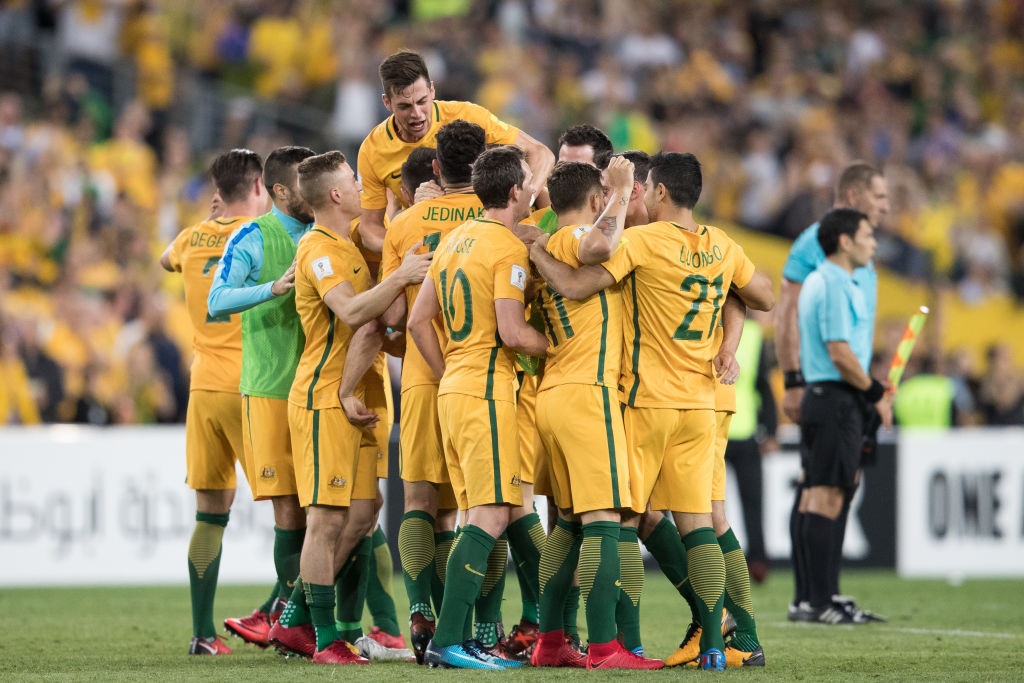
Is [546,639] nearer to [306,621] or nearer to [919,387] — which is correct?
[306,621]

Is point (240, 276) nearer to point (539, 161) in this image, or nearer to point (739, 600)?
point (539, 161)

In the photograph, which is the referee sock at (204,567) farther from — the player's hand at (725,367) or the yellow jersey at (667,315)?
the player's hand at (725,367)

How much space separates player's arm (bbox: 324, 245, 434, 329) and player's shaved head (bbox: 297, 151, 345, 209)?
1.88 feet

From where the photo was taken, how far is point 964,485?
1338 cm

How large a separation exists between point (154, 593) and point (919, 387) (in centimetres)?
765

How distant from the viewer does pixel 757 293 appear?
7.22 m

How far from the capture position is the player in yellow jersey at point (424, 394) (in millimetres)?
7215

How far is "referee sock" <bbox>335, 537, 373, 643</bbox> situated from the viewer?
7723mm

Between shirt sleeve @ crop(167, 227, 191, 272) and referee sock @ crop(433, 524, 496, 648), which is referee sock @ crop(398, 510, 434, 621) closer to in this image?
referee sock @ crop(433, 524, 496, 648)

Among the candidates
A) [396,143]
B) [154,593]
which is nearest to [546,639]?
[396,143]

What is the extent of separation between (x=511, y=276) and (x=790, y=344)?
3445mm

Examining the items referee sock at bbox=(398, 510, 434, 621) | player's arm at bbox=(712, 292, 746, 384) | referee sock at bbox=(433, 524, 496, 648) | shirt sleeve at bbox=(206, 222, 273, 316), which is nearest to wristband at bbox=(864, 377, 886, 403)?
player's arm at bbox=(712, 292, 746, 384)

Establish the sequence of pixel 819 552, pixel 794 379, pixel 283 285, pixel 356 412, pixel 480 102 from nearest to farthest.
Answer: pixel 356 412 < pixel 283 285 < pixel 819 552 < pixel 794 379 < pixel 480 102

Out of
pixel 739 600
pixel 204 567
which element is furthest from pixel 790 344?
pixel 204 567
